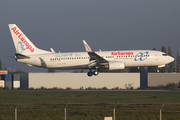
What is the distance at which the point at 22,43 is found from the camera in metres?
60.2

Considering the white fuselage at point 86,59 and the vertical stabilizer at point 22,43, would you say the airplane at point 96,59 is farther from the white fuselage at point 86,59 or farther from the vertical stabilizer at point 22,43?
the vertical stabilizer at point 22,43

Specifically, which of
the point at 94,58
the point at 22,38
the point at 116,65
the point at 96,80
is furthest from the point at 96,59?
the point at 96,80

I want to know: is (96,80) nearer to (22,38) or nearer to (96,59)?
(96,59)

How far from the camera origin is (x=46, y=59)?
57.4 meters

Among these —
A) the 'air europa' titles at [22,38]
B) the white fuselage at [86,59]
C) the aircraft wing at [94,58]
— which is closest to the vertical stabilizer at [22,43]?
the 'air europa' titles at [22,38]

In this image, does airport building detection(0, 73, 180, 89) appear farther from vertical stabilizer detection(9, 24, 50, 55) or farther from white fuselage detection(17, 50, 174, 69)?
white fuselage detection(17, 50, 174, 69)

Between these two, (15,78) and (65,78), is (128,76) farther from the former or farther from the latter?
(15,78)

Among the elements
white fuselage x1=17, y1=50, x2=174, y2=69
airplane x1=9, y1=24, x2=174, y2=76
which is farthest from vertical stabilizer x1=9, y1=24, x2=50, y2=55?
white fuselage x1=17, y1=50, x2=174, y2=69

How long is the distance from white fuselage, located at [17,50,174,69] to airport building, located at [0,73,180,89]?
2282 cm

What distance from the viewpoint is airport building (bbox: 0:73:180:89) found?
80312 mm

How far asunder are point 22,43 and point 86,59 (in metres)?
14.2

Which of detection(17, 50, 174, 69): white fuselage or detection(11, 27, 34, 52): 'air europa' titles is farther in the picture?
detection(11, 27, 34, 52): 'air europa' titles

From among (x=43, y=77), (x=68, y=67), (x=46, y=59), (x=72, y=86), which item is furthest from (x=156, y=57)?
(x=43, y=77)

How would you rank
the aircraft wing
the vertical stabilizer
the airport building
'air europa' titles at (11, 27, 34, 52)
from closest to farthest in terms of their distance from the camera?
the aircraft wing, the vertical stabilizer, 'air europa' titles at (11, 27, 34, 52), the airport building
